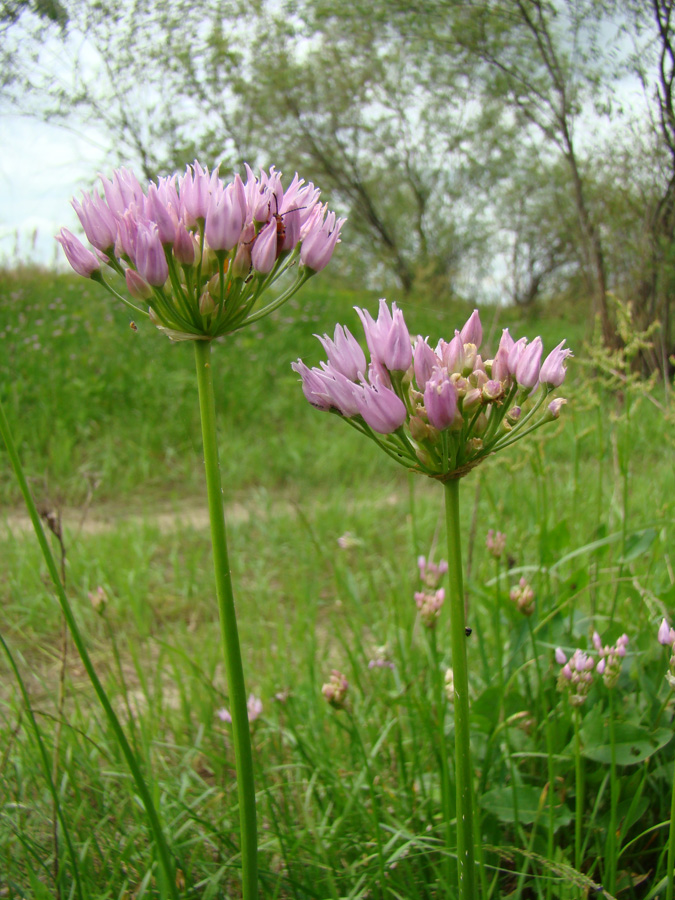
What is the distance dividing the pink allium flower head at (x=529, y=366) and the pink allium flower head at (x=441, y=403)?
133 millimetres

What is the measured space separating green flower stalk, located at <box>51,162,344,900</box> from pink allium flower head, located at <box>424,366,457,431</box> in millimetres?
254

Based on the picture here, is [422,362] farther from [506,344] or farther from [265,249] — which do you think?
[265,249]

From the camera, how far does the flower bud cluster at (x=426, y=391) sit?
0.79 metres

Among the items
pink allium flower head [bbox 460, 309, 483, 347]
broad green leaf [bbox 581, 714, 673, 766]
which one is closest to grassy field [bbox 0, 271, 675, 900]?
broad green leaf [bbox 581, 714, 673, 766]

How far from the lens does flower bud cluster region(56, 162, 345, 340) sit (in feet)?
2.83

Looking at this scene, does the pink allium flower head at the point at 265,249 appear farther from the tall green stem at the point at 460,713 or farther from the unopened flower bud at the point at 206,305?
the tall green stem at the point at 460,713

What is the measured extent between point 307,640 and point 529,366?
180 cm

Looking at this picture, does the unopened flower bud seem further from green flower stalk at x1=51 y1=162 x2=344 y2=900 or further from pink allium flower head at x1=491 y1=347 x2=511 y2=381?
pink allium flower head at x1=491 y1=347 x2=511 y2=381

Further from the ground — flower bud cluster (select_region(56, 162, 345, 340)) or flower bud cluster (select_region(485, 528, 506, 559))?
flower bud cluster (select_region(56, 162, 345, 340))

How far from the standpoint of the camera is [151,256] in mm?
830

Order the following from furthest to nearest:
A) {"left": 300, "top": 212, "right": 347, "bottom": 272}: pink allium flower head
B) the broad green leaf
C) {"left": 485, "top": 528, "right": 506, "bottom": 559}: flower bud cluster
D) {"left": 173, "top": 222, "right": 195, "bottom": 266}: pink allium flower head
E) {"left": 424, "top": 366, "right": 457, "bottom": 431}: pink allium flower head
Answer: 1. {"left": 485, "top": 528, "right": 506, "bottom": 559}: flower bud cluster
2. the broad green leaf
3. {"left": 300, "top": 212, "right": 347, "bottom": 272}: pink allium flower head
4. {"left": 173, "top": 222, "right": 195, "bottom": 266}: pink allium flower head
5. {"left": 424, "top": 366, "right": 457, "bottom": 431}: pink allium flower head

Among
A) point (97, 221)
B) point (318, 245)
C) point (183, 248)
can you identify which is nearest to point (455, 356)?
point (318, 245)

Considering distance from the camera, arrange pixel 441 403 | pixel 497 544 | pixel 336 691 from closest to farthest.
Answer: pixel 441 403
pixel 336 691
pixel 497 544

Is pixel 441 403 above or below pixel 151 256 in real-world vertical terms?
below
